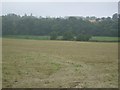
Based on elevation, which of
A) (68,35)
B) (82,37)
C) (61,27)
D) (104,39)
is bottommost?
(104,39)

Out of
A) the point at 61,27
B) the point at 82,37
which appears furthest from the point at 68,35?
the point at 61,27

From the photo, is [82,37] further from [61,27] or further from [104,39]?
[61,27]

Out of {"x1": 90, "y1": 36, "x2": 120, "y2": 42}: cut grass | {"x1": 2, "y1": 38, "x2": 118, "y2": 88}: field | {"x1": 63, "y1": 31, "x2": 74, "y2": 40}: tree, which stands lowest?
{"x1": 2, "y1": 38, "x2": 118, "y2": 88}: field

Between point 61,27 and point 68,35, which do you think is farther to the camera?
point 61,27

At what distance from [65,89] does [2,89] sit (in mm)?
1284

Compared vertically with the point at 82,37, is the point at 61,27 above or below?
above

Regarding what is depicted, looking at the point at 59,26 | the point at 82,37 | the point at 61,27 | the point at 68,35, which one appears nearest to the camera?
the point at 68,35

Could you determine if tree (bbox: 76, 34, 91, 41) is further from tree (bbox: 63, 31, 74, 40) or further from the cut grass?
tree (bbox: 63, 31, 74, 40)

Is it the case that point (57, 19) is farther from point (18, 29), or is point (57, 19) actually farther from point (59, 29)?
point (18, 29)

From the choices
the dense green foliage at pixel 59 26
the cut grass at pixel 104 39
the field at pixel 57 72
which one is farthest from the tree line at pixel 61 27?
the field at pixel 57 72

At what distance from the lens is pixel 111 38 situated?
95.5 ft

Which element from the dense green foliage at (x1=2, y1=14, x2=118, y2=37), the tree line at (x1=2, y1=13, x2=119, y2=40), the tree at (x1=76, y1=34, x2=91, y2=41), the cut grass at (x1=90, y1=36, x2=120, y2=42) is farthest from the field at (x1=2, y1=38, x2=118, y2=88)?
the tree at (x1=76, y1=34, x2=91, y2=41)

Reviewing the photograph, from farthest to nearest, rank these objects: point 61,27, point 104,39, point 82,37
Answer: point 61,27
point 82,37
point 104,39

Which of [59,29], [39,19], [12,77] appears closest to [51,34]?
[59,29]
